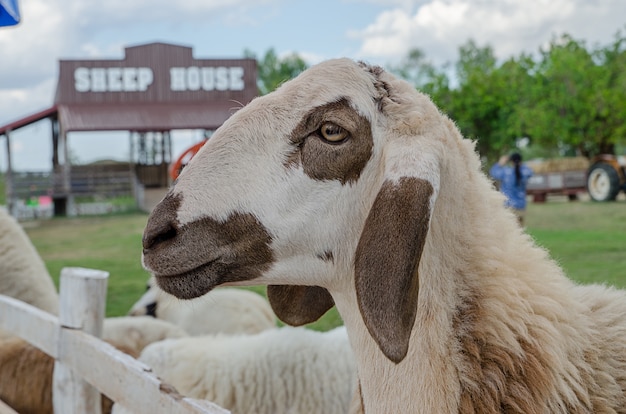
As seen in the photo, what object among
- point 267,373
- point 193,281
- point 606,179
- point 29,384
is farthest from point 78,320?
point 606,179

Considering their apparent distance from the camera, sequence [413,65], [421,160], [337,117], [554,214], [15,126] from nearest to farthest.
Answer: [421,160]
[337,117]
[554,214]
[15,126]
[413,65]

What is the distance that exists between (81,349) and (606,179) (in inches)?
782

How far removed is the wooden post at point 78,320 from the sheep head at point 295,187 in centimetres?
164

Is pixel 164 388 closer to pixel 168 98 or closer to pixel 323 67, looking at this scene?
pixel 323 67

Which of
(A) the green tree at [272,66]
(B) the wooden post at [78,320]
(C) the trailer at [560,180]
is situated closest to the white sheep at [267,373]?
(B) the wooden post at [78,320]

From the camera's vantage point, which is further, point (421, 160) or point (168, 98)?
point (168, 98)

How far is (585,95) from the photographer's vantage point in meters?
27.7

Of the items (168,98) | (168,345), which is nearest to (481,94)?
(168,98)

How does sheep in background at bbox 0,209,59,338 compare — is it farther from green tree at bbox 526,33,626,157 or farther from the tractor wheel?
green tree at bbox 526,33,626,157

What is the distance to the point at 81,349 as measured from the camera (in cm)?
312

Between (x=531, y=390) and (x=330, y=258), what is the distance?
0.60 meters

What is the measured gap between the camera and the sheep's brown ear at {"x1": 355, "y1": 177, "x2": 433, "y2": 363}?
1.62m

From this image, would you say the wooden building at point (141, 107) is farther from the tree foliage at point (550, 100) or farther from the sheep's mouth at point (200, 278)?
the sheep's mouth at point (200, 278)

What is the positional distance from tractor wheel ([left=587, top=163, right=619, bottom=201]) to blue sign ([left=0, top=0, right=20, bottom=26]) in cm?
1968
